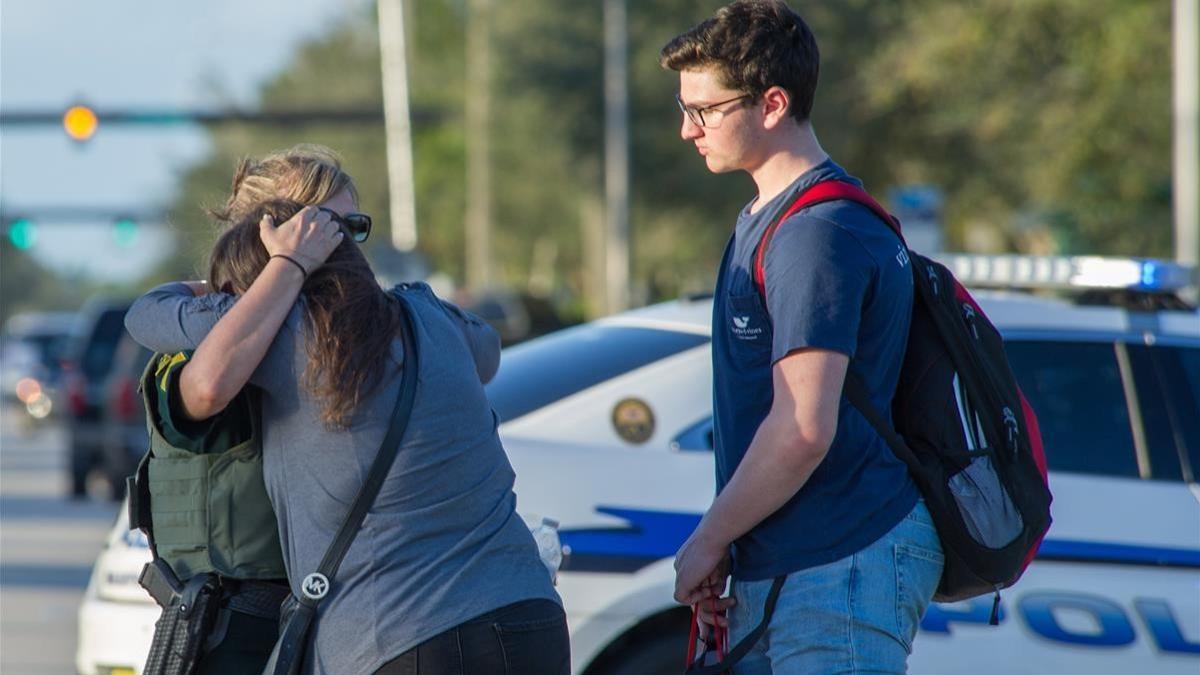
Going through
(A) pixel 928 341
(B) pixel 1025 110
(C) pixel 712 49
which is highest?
(C) pixel 712 49

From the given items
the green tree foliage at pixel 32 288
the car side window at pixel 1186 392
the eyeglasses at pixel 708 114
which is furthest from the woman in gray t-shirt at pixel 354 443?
the green tree foliage at pixel 32 288

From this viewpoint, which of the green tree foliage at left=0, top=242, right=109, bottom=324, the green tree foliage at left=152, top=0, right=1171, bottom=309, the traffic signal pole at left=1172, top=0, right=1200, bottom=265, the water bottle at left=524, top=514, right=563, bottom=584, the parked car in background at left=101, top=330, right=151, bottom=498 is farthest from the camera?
the green tree foliage at left=0, top=242, right=109, bottom=324

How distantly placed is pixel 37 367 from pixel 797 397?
3026cm

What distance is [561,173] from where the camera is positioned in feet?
140

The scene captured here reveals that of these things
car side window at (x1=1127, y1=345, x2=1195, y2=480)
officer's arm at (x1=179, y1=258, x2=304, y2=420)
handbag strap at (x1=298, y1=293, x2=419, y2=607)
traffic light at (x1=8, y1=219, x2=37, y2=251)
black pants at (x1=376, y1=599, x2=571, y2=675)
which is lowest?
traffic light at (x1=8, y1=219, x2=37, y2=251)

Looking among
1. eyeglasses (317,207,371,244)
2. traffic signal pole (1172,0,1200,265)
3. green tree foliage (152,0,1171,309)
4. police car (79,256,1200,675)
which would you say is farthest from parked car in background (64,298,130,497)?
eyeglasses (317,207,371,244)

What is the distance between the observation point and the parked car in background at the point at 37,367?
1172 inches

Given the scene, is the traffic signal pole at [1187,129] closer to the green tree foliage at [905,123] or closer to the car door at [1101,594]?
the green tree foliage at [905,123]

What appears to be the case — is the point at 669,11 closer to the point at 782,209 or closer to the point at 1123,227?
the point at 1123,227

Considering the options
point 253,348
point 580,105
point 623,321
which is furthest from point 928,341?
point 580,105

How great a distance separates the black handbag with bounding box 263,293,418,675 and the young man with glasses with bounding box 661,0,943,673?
53 centimetres

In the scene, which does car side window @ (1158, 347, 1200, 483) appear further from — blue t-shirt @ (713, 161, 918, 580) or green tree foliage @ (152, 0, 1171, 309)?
green tree foliage @ (152, 0, 1171, 309)

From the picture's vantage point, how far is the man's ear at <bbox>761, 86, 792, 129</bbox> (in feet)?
9.84

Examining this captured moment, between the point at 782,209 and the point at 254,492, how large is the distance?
0.99 m
